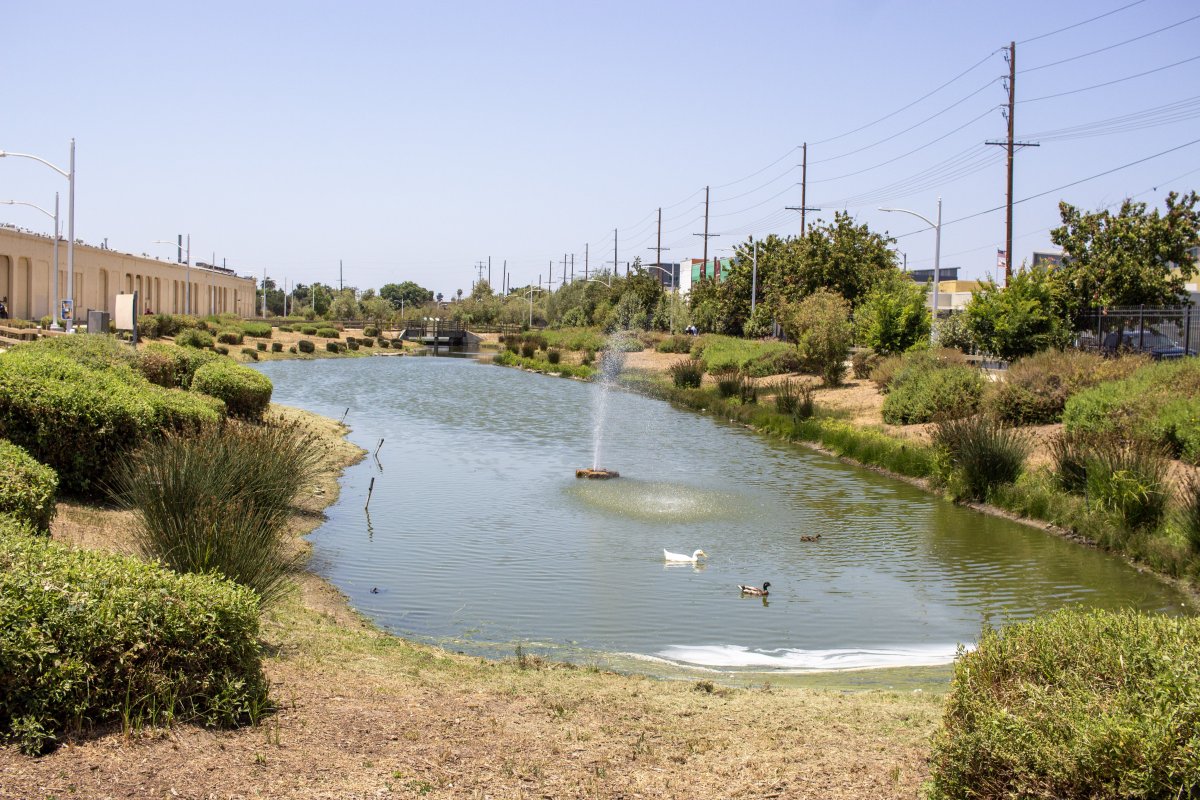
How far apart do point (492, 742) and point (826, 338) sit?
115 feet

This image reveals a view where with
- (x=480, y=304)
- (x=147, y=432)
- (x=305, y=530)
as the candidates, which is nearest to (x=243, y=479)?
(x=147, y=432)

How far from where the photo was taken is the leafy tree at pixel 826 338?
1559 inches

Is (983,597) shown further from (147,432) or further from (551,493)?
(147,432)

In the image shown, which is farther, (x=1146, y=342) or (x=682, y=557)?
(x=1146, y=342)

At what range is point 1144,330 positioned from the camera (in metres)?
35.6

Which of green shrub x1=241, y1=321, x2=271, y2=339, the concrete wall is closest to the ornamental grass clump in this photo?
the concrete wall

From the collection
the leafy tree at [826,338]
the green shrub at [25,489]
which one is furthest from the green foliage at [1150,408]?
the green shrub at [25,489]

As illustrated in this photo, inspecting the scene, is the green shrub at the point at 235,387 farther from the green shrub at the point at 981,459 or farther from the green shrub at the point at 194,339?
the green shrub at the point at 194,339

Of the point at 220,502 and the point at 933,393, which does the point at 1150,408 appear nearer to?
the point at 933,393

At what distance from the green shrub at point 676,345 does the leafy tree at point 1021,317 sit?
2769cm

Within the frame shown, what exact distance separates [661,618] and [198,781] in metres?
7.03

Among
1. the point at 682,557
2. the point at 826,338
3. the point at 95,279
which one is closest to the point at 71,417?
the point at 682,557

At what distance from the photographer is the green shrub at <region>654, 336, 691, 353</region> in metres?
61.6

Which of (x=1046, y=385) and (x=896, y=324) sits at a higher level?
(x=896, y=324)
